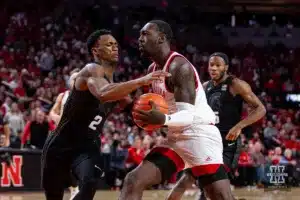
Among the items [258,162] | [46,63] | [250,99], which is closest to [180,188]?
[250,99]

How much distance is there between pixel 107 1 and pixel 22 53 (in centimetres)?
762

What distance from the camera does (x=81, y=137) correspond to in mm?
6336

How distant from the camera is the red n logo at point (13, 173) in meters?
13.3

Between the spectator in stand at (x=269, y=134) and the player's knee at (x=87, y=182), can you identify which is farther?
the spectator in stand at (x=269, y=134)

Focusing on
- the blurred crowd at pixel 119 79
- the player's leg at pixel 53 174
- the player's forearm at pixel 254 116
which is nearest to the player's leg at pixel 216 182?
the player's leg at pixel 53 174

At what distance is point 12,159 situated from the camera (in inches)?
525

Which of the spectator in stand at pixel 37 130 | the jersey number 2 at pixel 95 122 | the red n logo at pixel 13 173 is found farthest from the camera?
the red n logo at pixel 13 173

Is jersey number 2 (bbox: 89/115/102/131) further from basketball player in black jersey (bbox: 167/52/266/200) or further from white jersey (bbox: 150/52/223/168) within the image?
basketball player in black jersey (bbox: 167/52/266/200)

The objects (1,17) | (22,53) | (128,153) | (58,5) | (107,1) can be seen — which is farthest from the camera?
(107,1)

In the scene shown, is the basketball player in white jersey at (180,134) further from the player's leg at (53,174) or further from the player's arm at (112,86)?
the player's leg at (53,174)

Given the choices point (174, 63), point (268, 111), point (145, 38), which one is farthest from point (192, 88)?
point (268, 111)

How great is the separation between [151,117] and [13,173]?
28.2 feet

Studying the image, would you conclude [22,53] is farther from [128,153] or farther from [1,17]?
[128,153]

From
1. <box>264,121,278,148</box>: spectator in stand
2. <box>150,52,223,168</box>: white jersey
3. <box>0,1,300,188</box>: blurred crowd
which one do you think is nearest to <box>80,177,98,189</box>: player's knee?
<box>150,52,223,168</box>: white jersey
